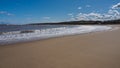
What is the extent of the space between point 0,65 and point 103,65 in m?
2.70

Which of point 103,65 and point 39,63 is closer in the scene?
point 103,65

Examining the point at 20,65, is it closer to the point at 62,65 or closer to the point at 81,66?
the point at 62,65

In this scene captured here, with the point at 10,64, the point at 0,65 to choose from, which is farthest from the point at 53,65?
the point at 0,65

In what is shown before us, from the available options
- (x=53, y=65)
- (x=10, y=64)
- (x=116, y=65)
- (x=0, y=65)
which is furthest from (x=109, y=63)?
(x=0, y=65)

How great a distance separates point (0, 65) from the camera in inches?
132

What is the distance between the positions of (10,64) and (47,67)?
1050 mm

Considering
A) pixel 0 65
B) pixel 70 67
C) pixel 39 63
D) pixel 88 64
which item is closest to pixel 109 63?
pixel 88 64

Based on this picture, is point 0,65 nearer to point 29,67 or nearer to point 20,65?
point 20,65

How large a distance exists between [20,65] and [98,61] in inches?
83.6

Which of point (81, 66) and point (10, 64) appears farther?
point (10, 64)

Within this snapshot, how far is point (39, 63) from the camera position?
11.3 feet

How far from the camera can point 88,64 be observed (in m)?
3.30

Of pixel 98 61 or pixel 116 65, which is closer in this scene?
pixel 116 65

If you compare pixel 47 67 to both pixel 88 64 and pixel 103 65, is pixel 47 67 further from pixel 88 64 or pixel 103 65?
pixel 103 65
